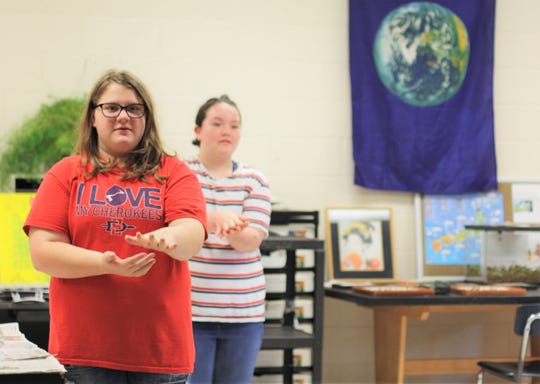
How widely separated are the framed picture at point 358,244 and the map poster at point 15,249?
168cm

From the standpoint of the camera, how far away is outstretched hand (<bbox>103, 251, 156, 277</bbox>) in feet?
4.83

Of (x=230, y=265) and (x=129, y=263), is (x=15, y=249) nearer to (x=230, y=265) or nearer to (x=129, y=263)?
(x=230, y=265)

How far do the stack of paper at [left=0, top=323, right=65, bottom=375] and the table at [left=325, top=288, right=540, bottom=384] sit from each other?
2220mm

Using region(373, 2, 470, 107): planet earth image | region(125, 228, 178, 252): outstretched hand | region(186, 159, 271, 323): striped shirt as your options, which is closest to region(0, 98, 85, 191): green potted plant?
region(186, 159, 271, 323): striped shirt

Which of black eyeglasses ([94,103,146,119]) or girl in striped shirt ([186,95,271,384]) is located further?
girl in striped shirt ([186,95,271,384])

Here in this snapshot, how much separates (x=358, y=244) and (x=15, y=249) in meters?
1.91

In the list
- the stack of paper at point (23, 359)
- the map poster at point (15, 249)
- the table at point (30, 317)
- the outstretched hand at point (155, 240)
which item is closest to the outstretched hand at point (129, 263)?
the outstretched hand at point (155, 240)

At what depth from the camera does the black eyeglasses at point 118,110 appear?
1.71 meters

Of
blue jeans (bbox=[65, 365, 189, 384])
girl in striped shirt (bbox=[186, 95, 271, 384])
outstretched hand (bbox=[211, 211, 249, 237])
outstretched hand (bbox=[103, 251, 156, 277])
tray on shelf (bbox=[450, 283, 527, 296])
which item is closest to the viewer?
outstretched hand (bbox=[103, 251, 156, 277])

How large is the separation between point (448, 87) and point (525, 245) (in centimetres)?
101

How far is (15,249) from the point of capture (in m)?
3.19

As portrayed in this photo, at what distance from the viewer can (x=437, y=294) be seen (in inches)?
147

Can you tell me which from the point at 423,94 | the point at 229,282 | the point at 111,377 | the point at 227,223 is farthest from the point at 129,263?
the point at 423,94

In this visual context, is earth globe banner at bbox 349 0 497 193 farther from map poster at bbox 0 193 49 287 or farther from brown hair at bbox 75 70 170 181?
brown hair at bbox 75 70 170 181
